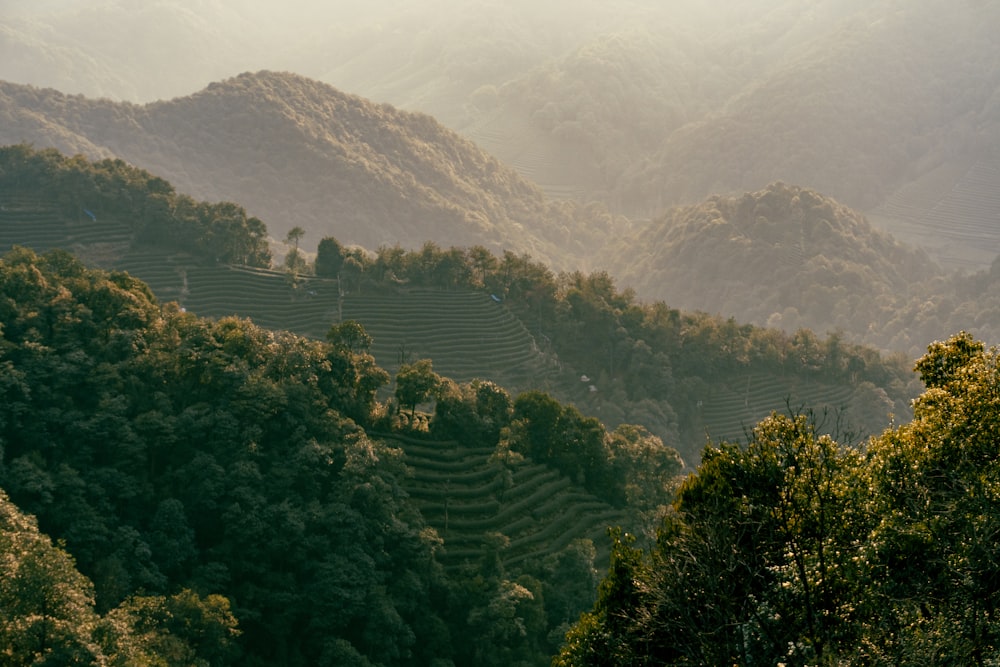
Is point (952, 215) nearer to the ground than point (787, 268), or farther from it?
farther from it

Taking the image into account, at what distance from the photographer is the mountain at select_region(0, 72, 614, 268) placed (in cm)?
13050

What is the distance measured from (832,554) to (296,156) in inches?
5140

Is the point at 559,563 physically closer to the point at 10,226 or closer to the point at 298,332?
the point at 298,332

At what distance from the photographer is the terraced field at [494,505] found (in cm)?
3459

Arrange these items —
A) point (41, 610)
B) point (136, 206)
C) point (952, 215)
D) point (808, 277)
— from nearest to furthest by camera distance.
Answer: point (41, 610)
point (136, 206)
point (808, 277)
point (952, 215)

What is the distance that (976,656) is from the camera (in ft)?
36.3

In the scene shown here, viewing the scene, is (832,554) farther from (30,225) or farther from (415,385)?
(30,225)

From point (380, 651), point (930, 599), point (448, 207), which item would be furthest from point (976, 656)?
point (448, 207)

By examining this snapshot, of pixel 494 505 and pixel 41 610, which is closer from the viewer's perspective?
pixel 41 610

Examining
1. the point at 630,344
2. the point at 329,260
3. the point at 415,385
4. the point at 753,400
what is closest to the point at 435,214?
the point at 329,260

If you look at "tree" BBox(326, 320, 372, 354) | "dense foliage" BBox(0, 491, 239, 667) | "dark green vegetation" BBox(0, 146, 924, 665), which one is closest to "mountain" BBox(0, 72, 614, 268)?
"dark green vegetation" BBox(0, 146, 924, 665)

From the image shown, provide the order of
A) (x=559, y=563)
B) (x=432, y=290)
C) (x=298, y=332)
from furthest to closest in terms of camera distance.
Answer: (x=432, y=290)
(x=298, y=332)
(x=559, y=563)

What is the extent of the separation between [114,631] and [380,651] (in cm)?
1004

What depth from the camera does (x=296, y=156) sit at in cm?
13575
